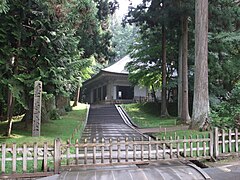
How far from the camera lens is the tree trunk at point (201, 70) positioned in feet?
43.7

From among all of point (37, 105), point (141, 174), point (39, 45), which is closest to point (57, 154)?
point (141, 174)

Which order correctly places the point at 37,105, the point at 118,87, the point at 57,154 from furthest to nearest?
the point at 118,87 → the point at 37,105 → the point at 57,154

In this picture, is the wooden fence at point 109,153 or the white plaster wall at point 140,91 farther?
the white plaster wall at point 140,91

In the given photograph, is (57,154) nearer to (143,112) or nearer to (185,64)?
(185,64)

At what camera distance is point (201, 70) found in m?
13.4

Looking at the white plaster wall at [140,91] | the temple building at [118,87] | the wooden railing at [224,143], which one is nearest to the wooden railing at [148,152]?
the wooden railing at [224,143]

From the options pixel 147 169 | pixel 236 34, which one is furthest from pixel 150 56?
pixel 147 169

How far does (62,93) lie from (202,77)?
6.67 metres

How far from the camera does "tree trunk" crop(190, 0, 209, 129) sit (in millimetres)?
13305

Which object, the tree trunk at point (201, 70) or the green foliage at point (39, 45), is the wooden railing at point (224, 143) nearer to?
the tree trunk at point (201, 70)

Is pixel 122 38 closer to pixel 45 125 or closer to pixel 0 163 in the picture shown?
pixel 45 125

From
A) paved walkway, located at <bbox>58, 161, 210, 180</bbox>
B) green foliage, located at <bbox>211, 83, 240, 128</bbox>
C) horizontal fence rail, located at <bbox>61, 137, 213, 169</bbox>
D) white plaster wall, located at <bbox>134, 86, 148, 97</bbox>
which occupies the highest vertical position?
white plaster wall, located at <bbox>134, 86, 148, 97</bbox>

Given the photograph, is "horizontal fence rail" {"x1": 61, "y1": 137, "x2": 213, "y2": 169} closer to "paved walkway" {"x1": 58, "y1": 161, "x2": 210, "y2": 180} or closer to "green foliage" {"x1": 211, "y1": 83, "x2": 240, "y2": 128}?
"paved walkway" {"x1": 58, "y1": 161, "x2": 210, "y2": 180}

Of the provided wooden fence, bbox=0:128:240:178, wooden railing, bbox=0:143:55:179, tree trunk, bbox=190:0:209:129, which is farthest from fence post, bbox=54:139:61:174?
tree trunk, bbox=190:0:209:129
